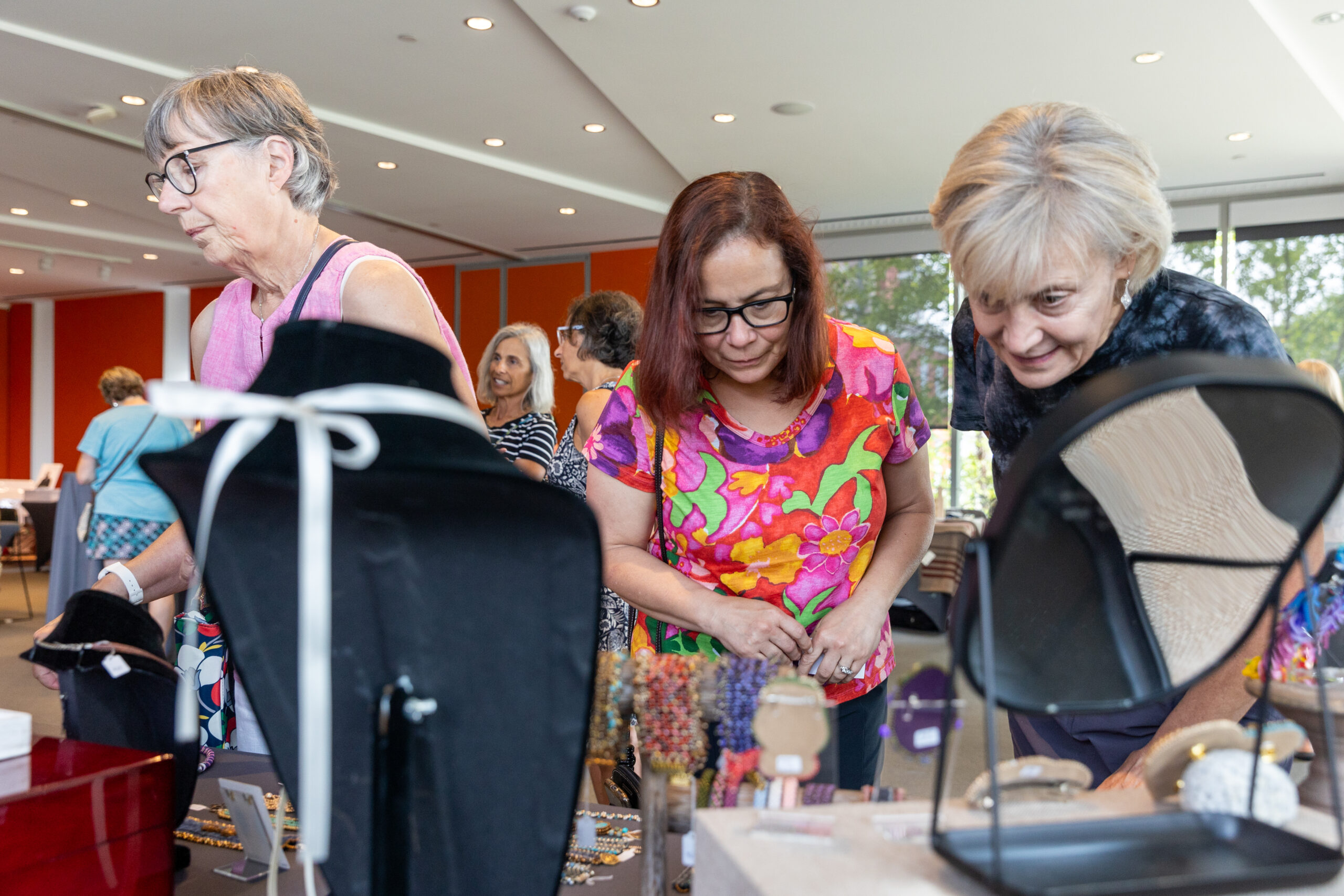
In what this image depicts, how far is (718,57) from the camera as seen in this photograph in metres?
5.12

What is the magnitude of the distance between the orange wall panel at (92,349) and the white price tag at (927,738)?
44.4ft

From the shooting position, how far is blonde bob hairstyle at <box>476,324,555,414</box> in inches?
141

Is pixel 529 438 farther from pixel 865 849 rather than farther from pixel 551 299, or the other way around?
pixel 551 299

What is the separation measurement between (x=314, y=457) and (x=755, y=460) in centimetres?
85

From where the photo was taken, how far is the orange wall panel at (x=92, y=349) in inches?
493

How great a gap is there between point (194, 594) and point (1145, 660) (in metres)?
0.56

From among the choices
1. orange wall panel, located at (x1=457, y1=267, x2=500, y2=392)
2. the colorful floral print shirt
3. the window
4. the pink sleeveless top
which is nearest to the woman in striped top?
the pink sleeveless top

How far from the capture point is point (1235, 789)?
552 millimetres

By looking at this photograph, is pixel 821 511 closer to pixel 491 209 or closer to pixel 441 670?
pixel 441 670

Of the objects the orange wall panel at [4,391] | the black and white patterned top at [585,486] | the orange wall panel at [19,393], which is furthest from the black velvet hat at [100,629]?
the orange wall panel at [4,391]

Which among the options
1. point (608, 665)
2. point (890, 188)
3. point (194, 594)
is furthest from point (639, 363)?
point (890, 188)

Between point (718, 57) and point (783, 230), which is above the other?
point (718, 57)

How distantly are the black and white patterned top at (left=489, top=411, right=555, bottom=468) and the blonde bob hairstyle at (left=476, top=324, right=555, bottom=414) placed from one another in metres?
0.08

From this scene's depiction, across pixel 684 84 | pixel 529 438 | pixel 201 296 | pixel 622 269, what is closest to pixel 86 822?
pixel 529 438
